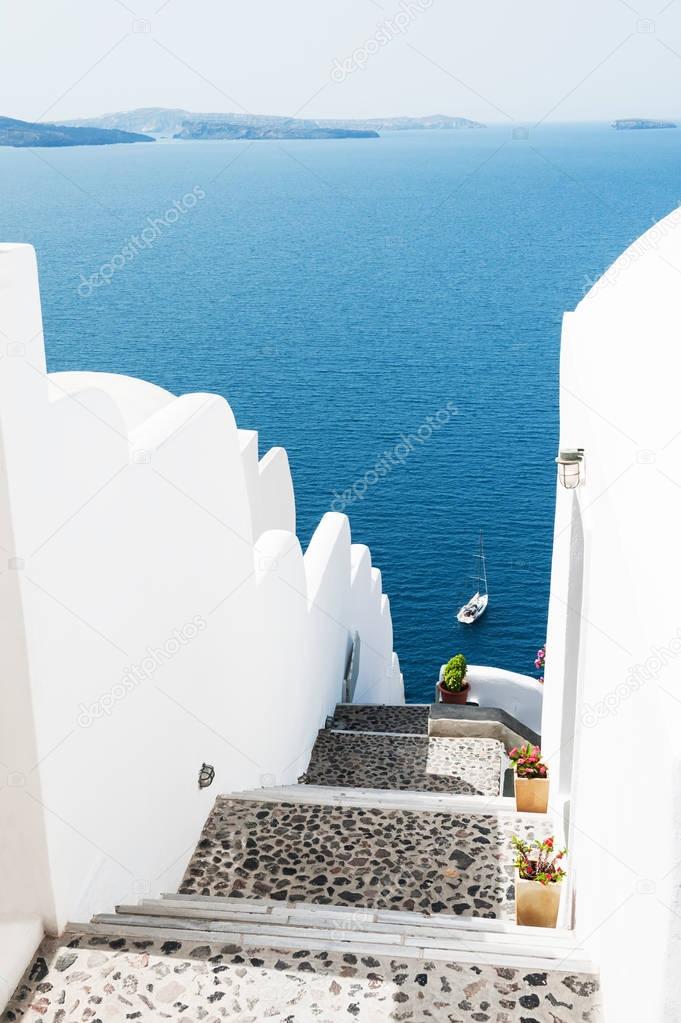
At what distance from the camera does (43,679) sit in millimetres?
4969

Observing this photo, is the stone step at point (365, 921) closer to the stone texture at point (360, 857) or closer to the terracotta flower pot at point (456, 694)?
the stone texture at point (360, 857)

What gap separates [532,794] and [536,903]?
1935 millimetres

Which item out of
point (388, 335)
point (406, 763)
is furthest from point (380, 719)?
point (388, 335)

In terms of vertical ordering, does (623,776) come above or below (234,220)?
below

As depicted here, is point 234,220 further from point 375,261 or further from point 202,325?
point 202,325

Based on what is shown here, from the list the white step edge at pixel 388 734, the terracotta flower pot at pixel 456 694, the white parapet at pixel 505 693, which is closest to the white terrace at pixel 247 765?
the white step edge at pixel 388 734

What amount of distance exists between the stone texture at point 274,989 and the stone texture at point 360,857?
1983mm

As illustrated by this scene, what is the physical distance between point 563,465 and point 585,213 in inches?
5066

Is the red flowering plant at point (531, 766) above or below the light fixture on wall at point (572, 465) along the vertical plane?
below

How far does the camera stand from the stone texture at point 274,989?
4660 millimetres

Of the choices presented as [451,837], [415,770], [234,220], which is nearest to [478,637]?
[415,770]

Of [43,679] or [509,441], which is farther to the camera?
[509,441]

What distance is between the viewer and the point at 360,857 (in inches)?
295

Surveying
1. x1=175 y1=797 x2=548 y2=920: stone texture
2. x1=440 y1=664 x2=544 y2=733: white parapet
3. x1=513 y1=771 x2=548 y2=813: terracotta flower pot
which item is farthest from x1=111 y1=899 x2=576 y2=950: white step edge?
x1=440 y1=664 x2=544 y2=733: white parapet
